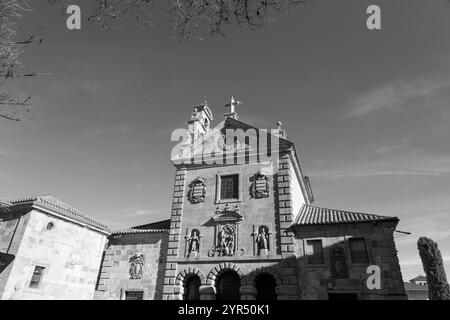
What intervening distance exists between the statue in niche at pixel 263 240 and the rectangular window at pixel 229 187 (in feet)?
9.59

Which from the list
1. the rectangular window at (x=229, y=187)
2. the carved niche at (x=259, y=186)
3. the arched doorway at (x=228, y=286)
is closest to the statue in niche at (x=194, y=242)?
the arched doorway at (x=228, y=286)

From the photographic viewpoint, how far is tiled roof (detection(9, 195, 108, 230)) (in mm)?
18531

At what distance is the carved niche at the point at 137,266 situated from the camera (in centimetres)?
1984

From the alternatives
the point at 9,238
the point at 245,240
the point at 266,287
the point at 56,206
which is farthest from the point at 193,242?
the point at 9,238

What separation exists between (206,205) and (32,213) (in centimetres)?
1064

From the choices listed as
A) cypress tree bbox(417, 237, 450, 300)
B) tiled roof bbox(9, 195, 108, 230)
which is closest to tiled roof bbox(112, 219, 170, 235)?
tiled roof bbox(9, 195, 108, 230)

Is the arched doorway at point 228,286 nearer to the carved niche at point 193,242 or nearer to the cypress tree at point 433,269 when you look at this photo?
the carved niche at point 193,242

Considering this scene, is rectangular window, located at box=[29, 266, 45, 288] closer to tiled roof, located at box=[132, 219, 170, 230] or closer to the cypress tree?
tiled roof, located at box=[132, 219, 170, 230]

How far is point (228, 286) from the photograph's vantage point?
1825 centimetres

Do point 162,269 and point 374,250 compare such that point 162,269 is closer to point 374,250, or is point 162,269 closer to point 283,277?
point 283,277

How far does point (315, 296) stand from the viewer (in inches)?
639

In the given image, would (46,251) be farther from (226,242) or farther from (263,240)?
(263,240)
